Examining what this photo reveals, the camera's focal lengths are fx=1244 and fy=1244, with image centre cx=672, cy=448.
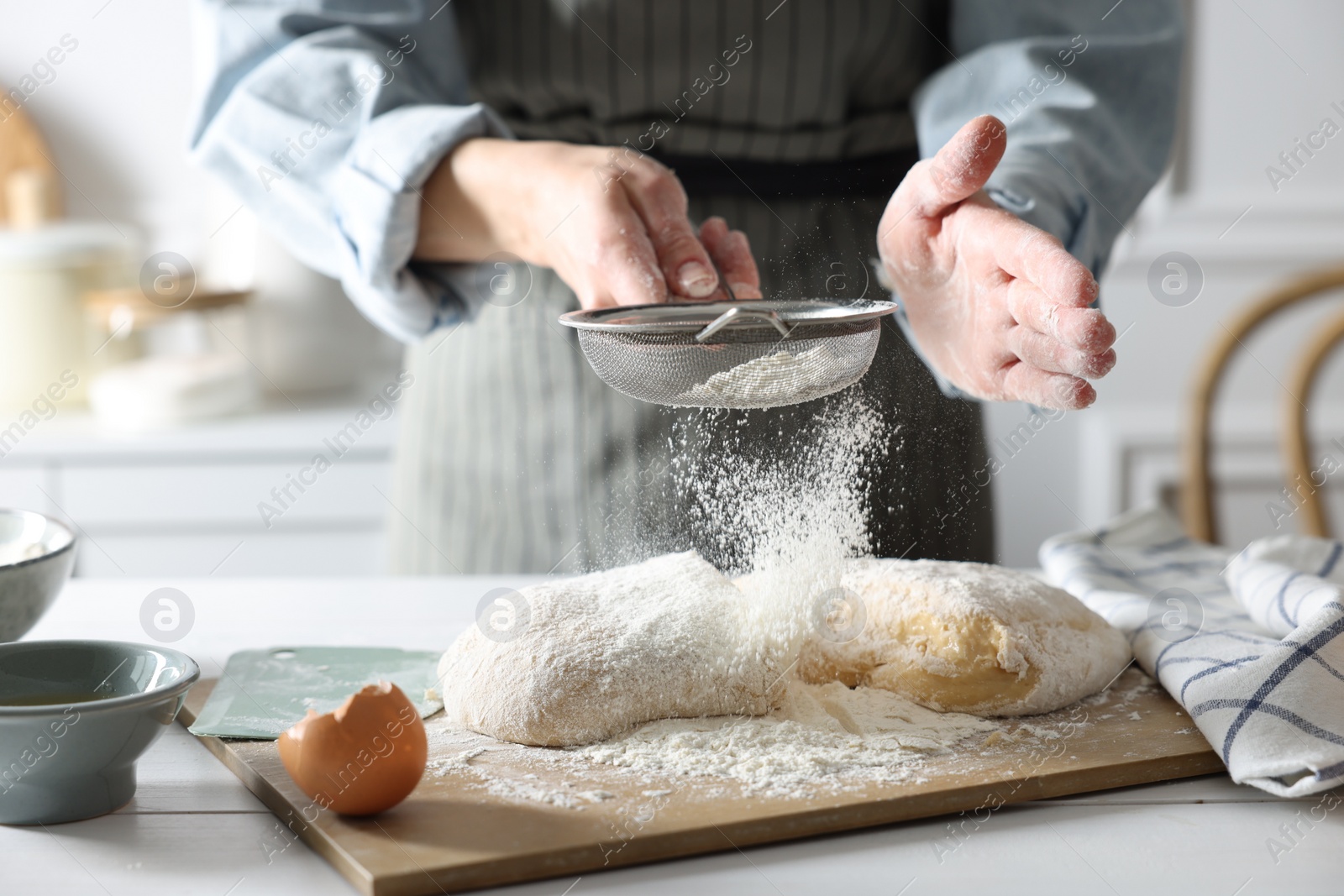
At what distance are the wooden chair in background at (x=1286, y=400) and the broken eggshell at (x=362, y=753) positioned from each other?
3.98 ft

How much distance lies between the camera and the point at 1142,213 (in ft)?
7.16

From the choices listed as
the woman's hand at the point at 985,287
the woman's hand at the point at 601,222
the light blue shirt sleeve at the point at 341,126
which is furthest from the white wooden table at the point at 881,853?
the light blue shirt sleeve at the point at 341,126

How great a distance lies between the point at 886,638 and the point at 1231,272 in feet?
5.44

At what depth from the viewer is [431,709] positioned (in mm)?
822

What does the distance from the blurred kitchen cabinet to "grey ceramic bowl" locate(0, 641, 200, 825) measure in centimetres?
129

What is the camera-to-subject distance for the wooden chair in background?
1.53 m

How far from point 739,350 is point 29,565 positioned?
0.49 m

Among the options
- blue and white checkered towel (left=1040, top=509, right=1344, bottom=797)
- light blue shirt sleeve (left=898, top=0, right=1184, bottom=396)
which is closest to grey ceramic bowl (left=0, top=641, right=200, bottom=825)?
blue and white checkered towel (left=1040, top=509, right=1344, bottom=797)

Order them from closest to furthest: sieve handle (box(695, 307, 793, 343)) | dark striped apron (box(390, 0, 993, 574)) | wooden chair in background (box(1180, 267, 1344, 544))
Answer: sieve handle (box(695, 307, 793, 343)), dark striped apron (box(390, 0, 993, 574)), wooden chair in background (box(1180, 267, 1344, 544))

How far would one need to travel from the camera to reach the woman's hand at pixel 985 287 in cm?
71

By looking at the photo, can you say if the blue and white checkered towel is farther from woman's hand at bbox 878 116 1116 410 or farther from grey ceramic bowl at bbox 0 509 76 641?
grey ceramic bowl at bbox 0 509 76 641

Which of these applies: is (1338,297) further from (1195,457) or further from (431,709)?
(431,709)

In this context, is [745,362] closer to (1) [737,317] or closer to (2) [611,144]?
(1) [737,317]

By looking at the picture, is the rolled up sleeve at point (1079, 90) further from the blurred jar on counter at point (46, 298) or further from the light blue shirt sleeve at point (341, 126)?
the blurred jar on counter at point (46, 298)
